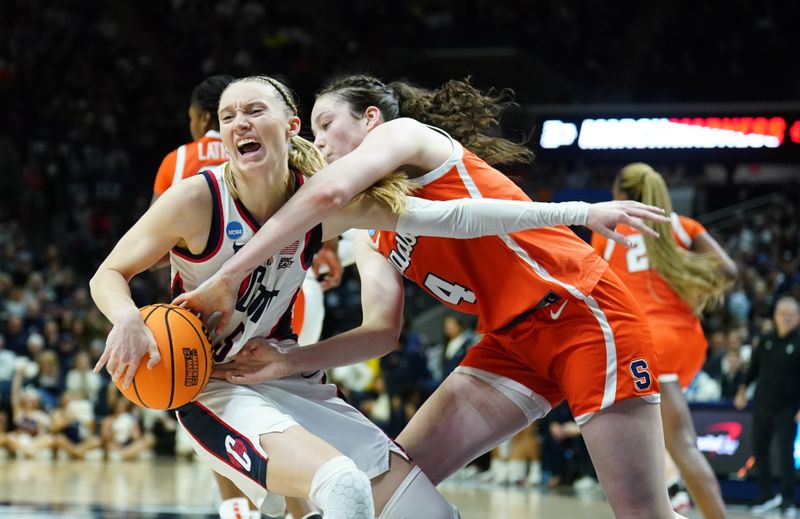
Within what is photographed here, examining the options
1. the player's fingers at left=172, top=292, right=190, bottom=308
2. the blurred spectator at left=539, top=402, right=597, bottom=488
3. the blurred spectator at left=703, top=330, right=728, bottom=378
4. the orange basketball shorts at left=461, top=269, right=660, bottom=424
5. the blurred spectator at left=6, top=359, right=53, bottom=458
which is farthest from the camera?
the blurred spectator at left=6, top=359, right=53, bottom=458

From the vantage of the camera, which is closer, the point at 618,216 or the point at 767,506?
the point at 618,216

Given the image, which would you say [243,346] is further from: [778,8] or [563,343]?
[778,8]

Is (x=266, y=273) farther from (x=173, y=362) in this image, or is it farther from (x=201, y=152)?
(x=201, y=152)

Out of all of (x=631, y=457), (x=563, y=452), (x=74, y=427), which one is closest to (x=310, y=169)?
(x=631, y=457)

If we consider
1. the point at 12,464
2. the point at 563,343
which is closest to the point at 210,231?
the point at 563,343

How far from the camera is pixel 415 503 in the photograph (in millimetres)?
3193

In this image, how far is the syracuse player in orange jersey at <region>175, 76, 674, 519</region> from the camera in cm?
312

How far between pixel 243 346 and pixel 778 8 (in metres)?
17.0

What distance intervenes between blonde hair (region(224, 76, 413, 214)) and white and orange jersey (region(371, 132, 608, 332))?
137 mm

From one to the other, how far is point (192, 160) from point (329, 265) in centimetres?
82

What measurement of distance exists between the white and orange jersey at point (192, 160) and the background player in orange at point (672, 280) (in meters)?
2.02

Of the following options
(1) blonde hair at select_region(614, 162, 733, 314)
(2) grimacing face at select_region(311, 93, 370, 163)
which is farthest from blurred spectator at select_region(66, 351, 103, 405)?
(2) grimacing face at select_region(311, 93, 370, 163)

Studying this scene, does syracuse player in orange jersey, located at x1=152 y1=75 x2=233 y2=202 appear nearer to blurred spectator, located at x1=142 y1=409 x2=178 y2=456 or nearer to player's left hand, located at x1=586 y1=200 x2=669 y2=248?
player's left hand, located at x1=586 y1=200 x2=669 y2=248

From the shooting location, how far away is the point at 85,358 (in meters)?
12.3
